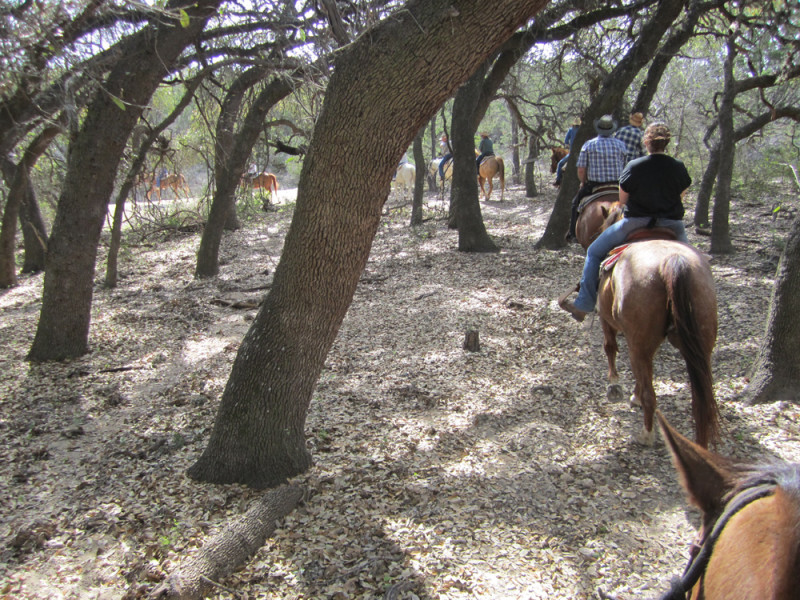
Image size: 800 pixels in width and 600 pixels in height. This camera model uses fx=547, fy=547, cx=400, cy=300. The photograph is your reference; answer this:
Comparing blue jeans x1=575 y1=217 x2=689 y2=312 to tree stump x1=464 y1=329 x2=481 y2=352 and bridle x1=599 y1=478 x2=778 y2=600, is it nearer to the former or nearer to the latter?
tree stump x1=464 y1=329 x2=481 y2=352

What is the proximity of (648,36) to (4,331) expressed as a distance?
1187 cm

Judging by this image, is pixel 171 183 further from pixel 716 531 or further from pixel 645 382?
pixel 716 531

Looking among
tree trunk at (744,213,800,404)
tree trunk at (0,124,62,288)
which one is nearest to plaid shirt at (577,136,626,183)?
tree trunk at (744,213,800,404)

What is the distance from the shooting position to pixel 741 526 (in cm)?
118

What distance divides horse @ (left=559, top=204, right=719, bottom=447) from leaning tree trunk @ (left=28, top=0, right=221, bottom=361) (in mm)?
5379

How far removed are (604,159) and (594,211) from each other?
2.50ft

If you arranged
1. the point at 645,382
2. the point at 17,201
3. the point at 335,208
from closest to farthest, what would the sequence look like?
1. the point at 335,208
2. the point at 645,382
3. the point at 17,201

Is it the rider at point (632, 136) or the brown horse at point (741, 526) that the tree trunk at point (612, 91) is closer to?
the rider at point (632, 136)

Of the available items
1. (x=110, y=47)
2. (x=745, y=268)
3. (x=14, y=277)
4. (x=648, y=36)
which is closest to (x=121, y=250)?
(x=14, y=277)

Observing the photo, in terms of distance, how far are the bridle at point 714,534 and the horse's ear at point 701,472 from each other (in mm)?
42

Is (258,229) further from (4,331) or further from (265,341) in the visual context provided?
(265,341)

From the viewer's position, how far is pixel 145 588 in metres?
2.90

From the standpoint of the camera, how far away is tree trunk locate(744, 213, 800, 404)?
180 inches

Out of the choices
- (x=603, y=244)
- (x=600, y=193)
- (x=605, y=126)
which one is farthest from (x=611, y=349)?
(x=605, y=126)
